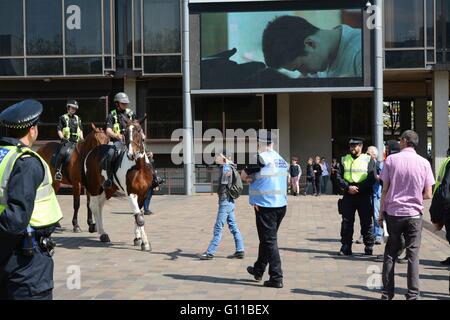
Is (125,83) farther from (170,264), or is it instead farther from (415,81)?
(170,264)

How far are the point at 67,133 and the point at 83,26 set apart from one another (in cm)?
1622

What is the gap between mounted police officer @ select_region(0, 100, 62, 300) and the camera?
3850 millimetres

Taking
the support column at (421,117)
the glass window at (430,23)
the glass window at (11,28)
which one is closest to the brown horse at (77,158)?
the glass window at (11,28)

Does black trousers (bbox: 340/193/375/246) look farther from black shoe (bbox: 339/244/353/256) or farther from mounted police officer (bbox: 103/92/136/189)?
mounted police officer (bbox: 103/92/136/189)

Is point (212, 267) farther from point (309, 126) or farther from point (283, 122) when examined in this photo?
point (309, 126)

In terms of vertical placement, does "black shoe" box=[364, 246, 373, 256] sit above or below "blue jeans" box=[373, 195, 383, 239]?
below

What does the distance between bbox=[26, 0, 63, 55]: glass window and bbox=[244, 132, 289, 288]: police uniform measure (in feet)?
74.9

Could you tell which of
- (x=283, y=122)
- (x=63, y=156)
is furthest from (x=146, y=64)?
(x=63, y=156)

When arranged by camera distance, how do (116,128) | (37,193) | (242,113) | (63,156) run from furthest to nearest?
(242,113) → (63,156) → (116,128) → (37,193)

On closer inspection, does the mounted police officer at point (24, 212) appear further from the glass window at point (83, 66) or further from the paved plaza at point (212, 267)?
the glass window at point (83, 66)

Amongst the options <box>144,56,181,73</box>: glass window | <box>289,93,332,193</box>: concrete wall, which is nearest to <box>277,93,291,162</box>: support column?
<box>289,93,332,193</box>: concrete wall

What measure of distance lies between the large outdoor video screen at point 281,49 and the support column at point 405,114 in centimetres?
877

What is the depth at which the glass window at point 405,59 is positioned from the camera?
2739 cm

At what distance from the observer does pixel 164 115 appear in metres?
30.2
